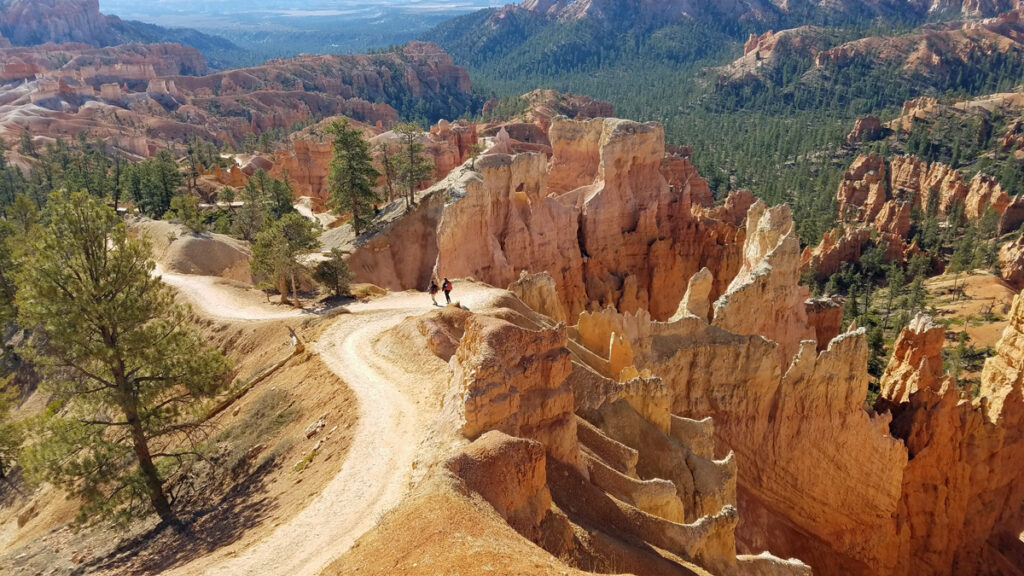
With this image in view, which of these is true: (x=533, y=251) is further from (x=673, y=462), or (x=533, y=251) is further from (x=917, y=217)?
(x=917, y=217)

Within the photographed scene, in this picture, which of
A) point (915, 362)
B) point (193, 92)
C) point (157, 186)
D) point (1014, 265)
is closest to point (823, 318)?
point (915, 362)

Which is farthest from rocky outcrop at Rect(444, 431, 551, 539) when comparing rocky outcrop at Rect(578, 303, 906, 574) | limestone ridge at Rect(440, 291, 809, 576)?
rocky outcrop at Rect(578, 303, 906, 574)

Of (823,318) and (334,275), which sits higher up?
(334,275)

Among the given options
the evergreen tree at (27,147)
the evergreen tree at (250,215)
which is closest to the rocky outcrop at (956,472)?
the evergreen tree at (250,215)

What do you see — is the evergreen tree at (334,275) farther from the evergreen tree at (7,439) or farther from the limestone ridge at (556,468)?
the limestone ridge at (556,468)

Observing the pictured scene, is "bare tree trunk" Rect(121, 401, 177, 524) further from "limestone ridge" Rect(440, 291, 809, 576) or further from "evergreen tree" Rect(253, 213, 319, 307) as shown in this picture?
"evergreen tree" Rect(253, 213, 319, 307)

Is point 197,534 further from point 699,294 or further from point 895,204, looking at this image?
point 895,204
